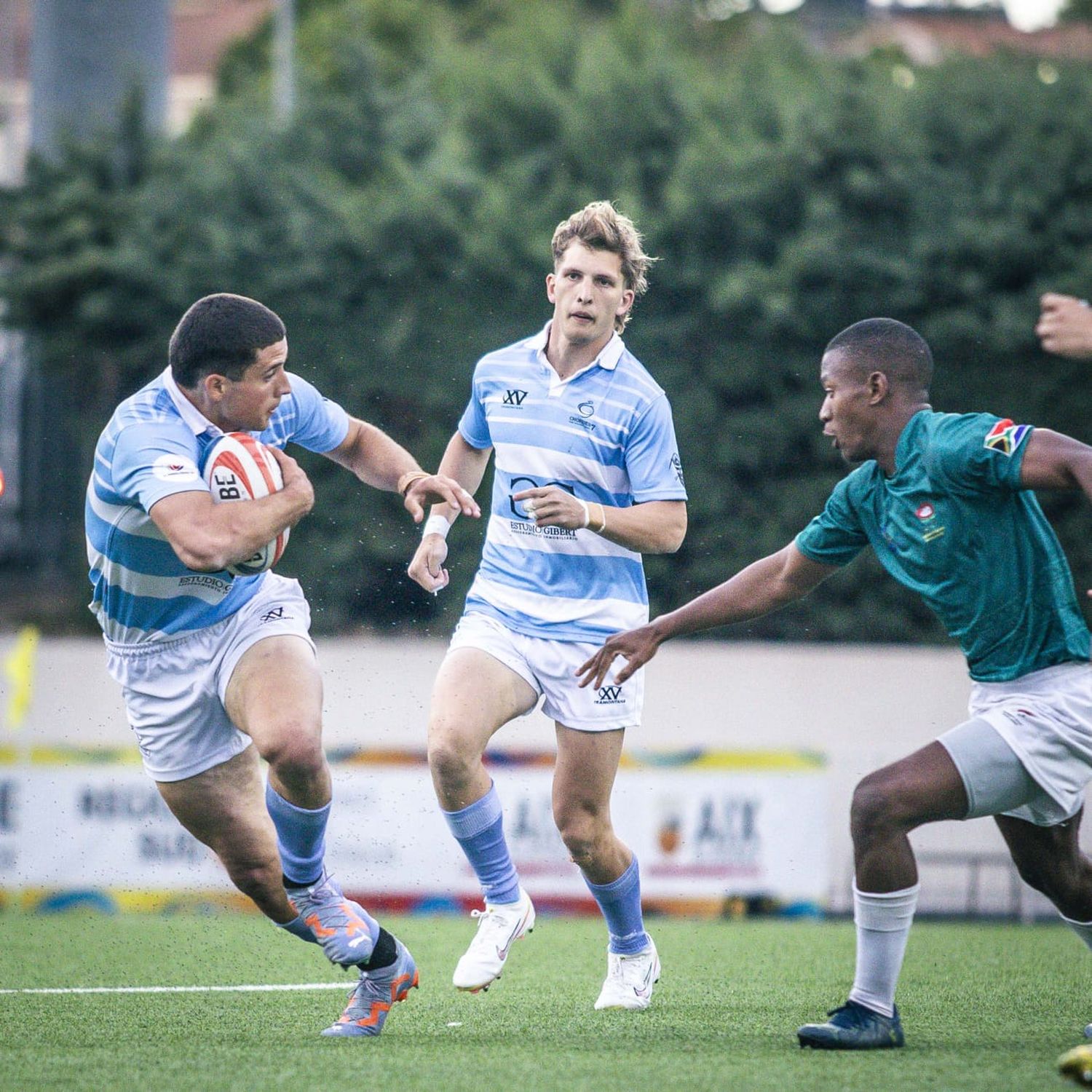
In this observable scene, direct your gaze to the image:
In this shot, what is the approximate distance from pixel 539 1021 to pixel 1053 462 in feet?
8.81

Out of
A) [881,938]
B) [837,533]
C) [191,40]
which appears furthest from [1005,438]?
[191,40]

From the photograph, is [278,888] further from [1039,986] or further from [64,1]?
[64,1]

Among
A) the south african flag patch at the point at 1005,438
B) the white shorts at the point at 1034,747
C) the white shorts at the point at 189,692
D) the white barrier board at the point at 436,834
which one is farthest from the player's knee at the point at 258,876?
the white barrier board at the point at 436,834

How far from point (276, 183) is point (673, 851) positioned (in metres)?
9.07

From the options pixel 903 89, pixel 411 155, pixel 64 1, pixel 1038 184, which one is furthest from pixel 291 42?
pixel 1038 184

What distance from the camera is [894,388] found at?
5.31 meters

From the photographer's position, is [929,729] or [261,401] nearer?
[261,401]

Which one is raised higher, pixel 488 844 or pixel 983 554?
pixel 983 554

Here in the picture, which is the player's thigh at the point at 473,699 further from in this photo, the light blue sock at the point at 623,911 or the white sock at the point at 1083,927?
the white sock at the point at 1083,927

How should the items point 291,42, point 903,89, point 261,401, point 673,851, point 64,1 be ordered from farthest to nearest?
point 291,42 → point 64,1 → point 903,89 → point 673,851 → point 261,401

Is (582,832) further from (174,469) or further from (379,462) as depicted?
(174,469)

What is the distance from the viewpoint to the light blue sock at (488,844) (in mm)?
5926

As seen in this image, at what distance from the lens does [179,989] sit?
22.9 feet

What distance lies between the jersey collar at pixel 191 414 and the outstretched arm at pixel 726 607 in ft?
4.85
